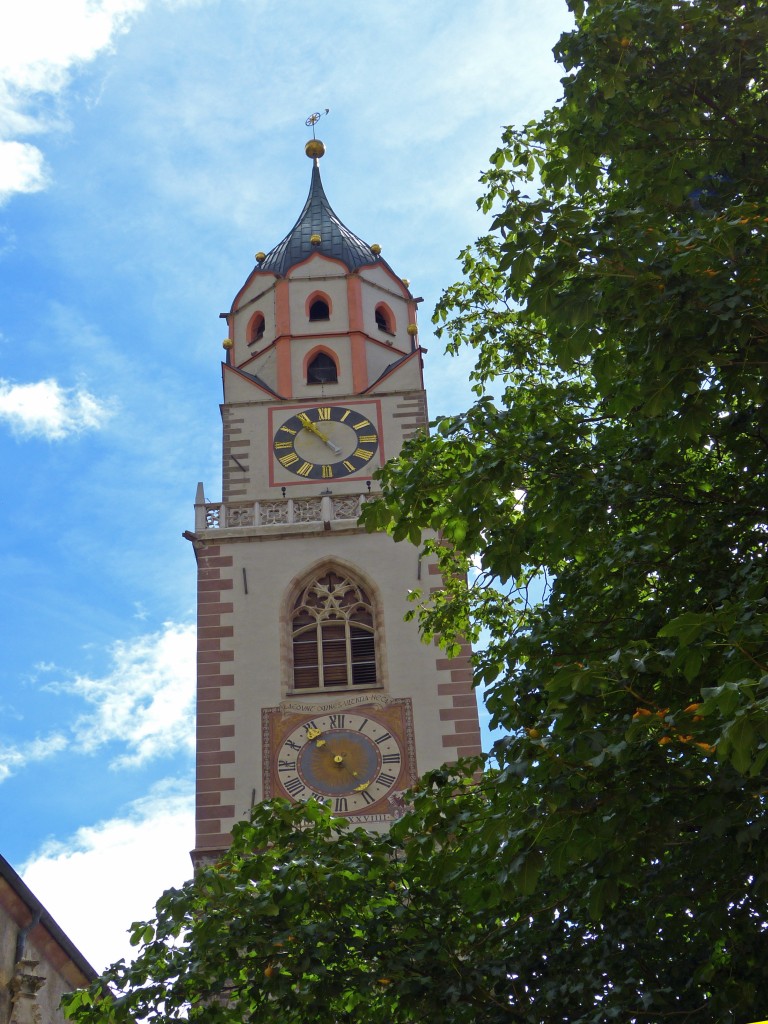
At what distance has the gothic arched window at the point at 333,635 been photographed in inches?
1022

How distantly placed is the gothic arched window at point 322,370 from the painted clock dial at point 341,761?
8590 millimetres

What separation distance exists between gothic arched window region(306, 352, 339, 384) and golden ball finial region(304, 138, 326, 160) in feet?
33.8

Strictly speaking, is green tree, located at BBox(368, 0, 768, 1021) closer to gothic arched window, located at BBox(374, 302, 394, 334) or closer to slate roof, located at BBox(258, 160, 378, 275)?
gothic arched window, located at BBox(374, 302, 394, 334)

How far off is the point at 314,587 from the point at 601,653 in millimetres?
17706

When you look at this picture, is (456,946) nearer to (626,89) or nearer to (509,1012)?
(509,1012)

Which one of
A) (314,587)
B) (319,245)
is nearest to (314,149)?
(319,245)

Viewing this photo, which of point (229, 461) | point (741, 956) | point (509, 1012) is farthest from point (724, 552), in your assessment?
point (229, 461)

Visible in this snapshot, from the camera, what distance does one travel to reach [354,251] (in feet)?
114

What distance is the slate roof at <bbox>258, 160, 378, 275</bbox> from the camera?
34.2 metres

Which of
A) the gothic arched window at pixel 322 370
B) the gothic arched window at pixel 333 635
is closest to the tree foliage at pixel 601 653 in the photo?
the gothic arched window at pixel 333 635

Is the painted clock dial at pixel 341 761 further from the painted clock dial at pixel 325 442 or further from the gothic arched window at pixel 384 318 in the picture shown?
the gothic arched window at pixel 384 318

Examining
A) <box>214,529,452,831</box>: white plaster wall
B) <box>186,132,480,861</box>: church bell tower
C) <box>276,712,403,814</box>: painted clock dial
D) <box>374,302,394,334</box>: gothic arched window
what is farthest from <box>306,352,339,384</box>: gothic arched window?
<box>276,712,403,814</box>: painted clock dial

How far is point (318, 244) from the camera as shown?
34625 millimetres

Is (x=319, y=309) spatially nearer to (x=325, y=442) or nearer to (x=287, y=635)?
(x=325, y=442)
